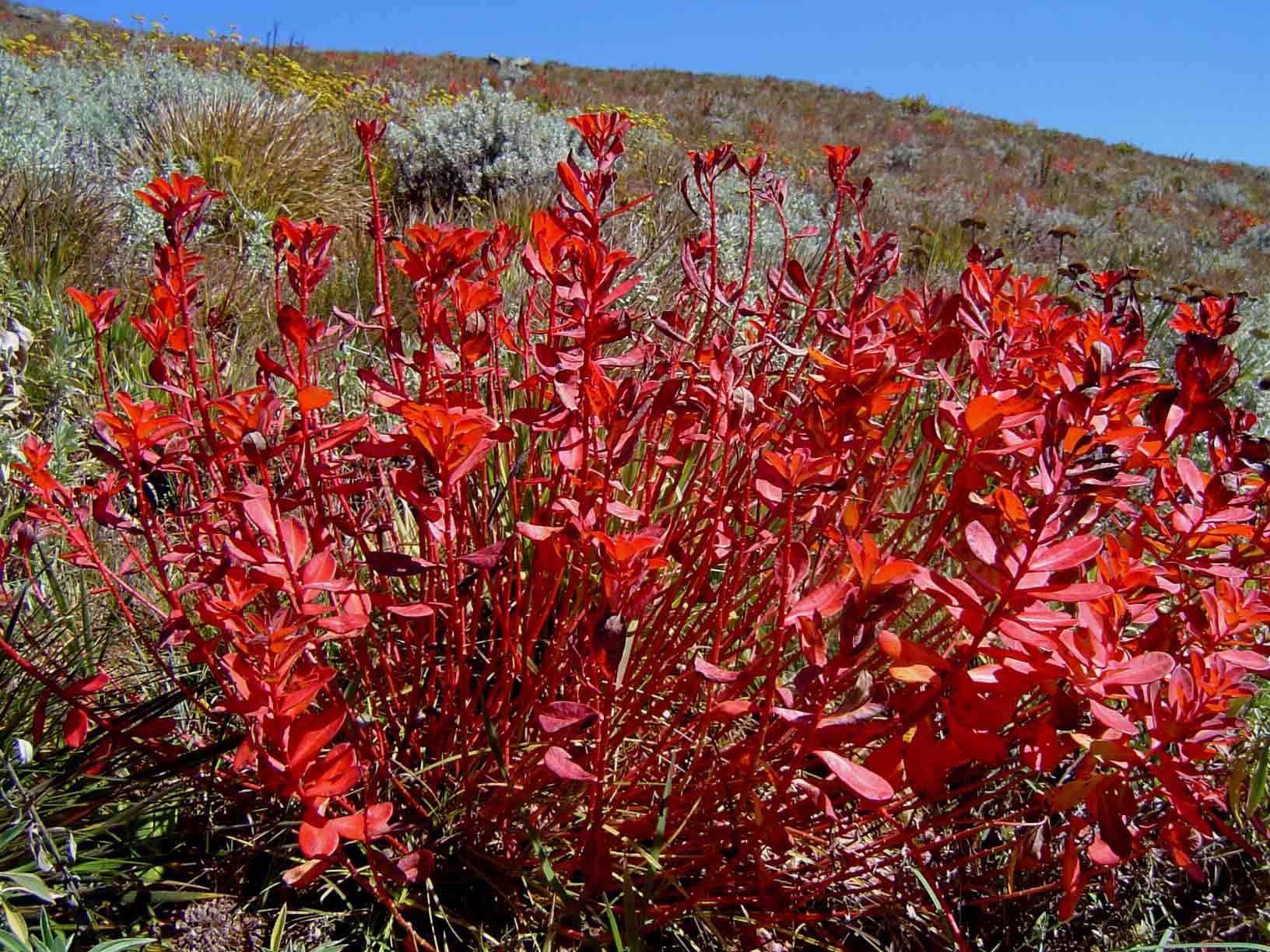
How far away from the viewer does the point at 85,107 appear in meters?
6.19

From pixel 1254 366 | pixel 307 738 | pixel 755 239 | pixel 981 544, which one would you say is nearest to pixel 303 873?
pixel 307 738

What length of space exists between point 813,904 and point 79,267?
375cm

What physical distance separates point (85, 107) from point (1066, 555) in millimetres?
7449

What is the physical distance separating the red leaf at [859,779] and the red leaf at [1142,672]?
0.24 meters

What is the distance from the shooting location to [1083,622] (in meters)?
0.90

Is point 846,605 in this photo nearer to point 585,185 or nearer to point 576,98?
point 585,185

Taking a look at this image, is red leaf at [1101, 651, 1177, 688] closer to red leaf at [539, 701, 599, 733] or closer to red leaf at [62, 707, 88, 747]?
red leaf at [539, 701, 599, 733]

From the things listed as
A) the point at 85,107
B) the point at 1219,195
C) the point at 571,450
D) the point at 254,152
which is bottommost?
the point at 571,450

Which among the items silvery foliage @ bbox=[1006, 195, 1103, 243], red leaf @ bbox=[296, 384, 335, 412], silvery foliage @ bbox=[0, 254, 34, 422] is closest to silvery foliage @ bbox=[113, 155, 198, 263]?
silvery foliage @ bbox=[0, 254, 34, 422]

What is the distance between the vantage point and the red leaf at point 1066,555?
810 mm

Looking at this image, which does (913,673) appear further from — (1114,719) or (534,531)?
(534,531)

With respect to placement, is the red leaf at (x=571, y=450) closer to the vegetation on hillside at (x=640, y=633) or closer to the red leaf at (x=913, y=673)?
the vegetation on hillside at (x=640, y=633)

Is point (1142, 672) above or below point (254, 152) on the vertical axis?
below

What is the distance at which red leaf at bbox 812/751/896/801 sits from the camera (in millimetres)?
806
